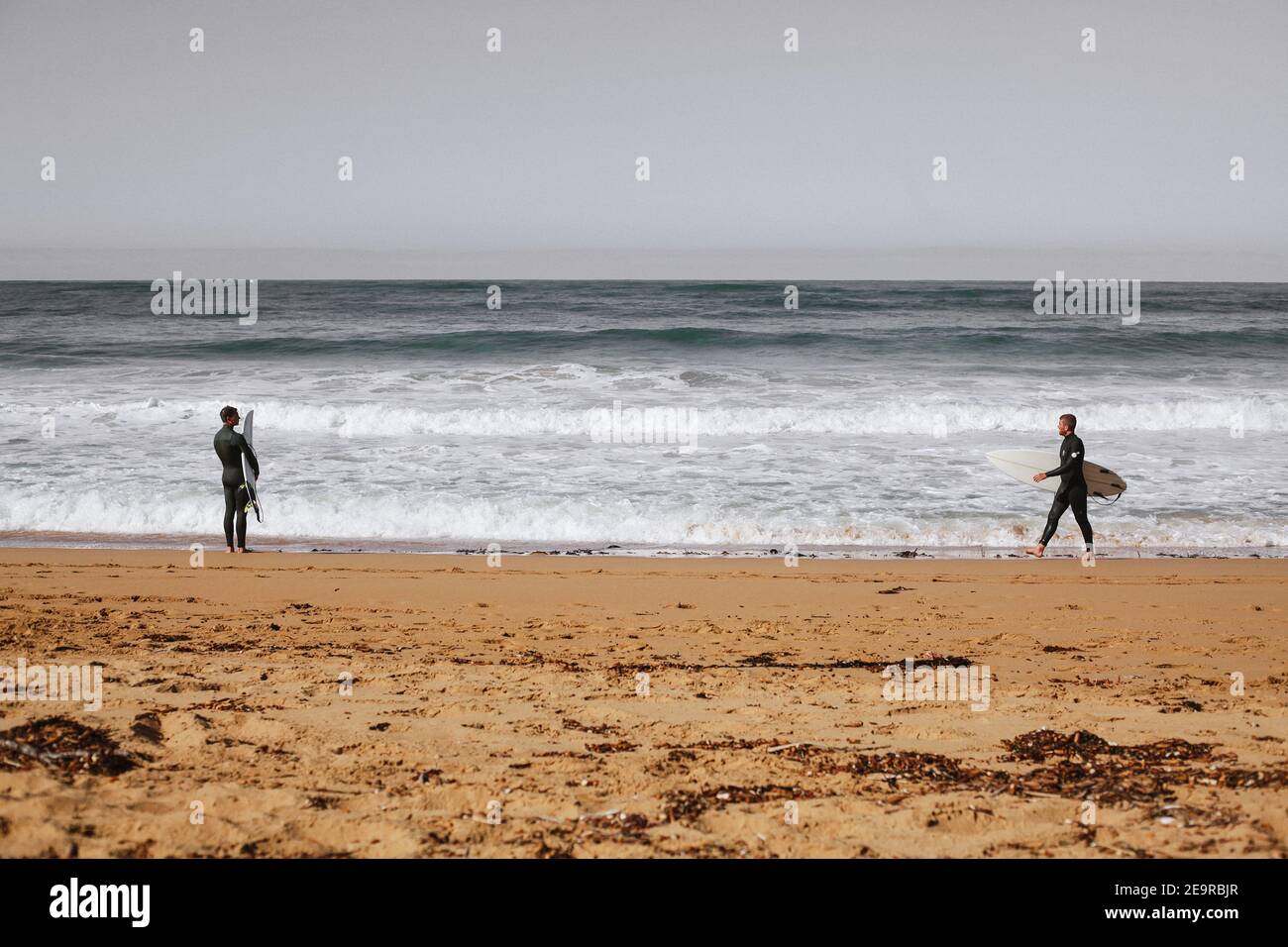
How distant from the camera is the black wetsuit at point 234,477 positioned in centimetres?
947

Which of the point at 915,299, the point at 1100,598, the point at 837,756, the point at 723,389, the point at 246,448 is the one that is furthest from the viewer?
the point at 915,299

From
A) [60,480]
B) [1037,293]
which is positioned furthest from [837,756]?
[1037,293]

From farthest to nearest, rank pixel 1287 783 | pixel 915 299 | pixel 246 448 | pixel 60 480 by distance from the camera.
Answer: pixel 915 299 → pixel 60 480 → pixel 246 448 → pixel 1287 783

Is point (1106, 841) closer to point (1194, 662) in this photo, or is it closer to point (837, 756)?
point (837, 756)

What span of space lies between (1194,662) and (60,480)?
41.0ft

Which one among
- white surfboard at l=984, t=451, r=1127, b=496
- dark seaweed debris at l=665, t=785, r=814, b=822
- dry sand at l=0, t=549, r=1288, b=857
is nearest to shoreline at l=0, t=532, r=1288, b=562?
white surfboard at l=984, t=451, r=1127, b=496

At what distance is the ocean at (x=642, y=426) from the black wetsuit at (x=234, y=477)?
530 mm

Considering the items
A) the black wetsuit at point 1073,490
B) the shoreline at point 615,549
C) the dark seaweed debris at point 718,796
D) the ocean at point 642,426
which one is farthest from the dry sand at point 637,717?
the ocean at point 642,426

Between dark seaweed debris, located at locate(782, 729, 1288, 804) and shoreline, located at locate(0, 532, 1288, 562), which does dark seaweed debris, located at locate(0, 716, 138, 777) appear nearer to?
dark seaweed debris, located at locate(782, 729, 1288, 804)

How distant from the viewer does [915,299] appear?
→ 38.9 meters

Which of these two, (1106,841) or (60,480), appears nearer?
(1106,841)

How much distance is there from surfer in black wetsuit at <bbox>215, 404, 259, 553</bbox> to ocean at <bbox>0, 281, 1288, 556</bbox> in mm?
513

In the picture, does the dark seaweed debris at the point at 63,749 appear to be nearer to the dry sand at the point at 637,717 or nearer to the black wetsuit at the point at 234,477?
the dry sand at the point at 637,717

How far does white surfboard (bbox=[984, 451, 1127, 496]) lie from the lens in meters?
10.5
